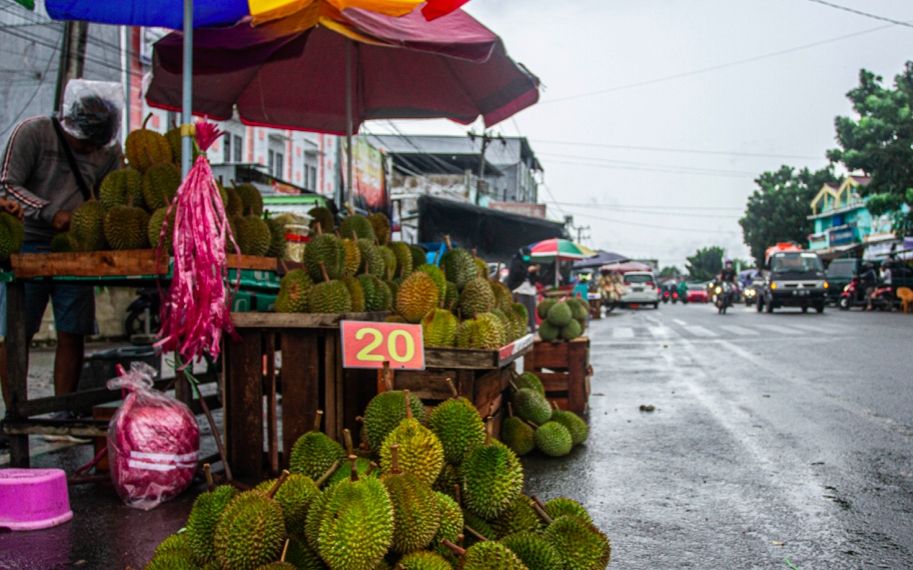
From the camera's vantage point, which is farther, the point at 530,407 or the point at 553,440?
the point at 530,407

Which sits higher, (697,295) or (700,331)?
(697,295)

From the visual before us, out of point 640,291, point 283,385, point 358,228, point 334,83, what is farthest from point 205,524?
point 640,291

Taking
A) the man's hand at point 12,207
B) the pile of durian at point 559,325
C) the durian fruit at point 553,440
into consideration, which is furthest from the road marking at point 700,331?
the man's hand at point 12,207

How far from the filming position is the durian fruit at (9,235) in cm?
370

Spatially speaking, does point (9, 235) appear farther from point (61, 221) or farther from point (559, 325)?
point (559, 325)

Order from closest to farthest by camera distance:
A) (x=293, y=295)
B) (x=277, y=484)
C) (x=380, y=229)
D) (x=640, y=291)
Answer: (x=277, y=484) → (x=293, y=295) → (x=380, y=229) → (x=640, y=291)

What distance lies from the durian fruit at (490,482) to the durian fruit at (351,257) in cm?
203

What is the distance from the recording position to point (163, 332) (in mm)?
3658

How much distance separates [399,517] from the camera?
70.7 inches

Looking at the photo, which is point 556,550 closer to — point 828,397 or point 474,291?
point 474,291

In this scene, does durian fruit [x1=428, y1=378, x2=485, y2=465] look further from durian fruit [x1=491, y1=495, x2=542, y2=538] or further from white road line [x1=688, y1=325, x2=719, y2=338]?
white road line [x1=688, y1=325, x2=719, y2=338]

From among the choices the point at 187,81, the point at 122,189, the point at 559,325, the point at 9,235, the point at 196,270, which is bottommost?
the point at 559,325

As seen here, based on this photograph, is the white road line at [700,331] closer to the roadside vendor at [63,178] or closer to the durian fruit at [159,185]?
the roadside vendor at [63,178]

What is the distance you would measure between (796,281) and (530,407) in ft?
71.5
